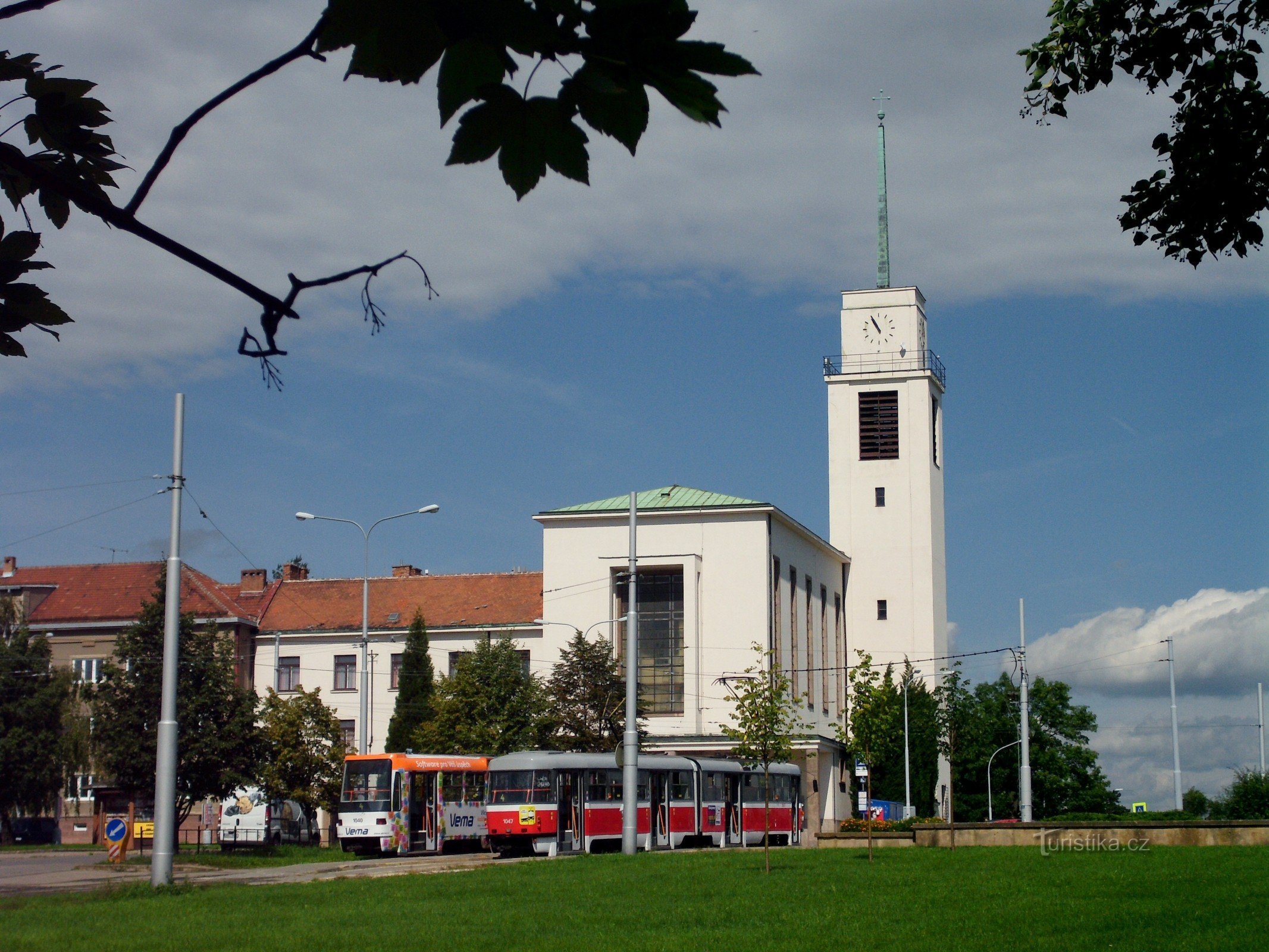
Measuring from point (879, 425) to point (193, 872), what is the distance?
53368 mm

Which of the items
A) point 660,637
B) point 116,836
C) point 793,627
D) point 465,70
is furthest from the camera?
point 793,627

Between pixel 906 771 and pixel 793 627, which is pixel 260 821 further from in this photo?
pixel 906 771

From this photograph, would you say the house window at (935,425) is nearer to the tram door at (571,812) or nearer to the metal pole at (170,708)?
the tram door at (571,812)

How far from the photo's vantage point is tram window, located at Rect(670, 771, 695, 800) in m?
46.5

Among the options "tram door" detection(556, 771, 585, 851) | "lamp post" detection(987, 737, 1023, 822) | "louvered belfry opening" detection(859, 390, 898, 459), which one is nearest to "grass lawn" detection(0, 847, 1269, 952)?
"tram door" detection(556, 771, 585, 851)

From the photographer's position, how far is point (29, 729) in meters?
59.4

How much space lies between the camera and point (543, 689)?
57594 mm

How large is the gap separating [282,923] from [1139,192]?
13907mm

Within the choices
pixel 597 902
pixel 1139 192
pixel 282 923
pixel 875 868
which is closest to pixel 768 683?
pixel 875 868

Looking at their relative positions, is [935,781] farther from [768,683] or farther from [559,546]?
[768,683]

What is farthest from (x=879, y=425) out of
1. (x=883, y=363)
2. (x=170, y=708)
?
(x=170, y=708)

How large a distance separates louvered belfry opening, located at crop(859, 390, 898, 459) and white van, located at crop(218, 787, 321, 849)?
122 ft

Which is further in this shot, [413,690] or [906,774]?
[906,774]

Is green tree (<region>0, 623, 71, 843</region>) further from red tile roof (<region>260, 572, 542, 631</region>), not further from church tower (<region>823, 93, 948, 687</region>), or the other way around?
church tower (<region>823, 93, 948, 687</region>)
